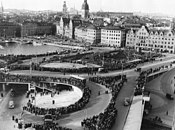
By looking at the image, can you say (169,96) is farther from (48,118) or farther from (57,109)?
(48,118)

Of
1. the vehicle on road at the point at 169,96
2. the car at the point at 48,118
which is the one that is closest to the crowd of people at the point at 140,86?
the vehicle on road at the point at 169,96

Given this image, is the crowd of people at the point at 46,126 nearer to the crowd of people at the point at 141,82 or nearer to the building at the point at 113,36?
the crowd of people at the point at 141,82

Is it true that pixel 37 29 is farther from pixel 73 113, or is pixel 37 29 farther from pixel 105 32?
pixel 73 113

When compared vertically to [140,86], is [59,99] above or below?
below

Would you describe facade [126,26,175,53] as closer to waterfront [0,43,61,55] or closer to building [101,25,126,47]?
building [101,25,126,47]

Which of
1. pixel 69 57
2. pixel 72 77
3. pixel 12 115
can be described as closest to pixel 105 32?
pixel 69 57

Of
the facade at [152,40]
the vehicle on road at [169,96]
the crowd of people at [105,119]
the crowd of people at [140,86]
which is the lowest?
the vehicle on road at [169,96]

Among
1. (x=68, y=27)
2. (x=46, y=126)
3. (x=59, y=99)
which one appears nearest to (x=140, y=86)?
(x=59, y=99)
